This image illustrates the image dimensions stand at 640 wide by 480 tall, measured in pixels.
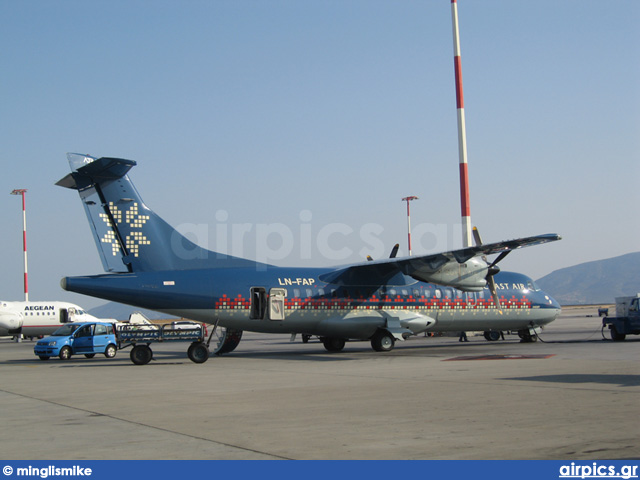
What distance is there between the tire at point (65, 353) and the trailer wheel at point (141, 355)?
242 inches

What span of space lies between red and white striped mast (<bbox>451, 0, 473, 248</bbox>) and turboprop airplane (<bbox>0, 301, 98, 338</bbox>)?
92.7 feet

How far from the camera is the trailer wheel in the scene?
22719 millimetres

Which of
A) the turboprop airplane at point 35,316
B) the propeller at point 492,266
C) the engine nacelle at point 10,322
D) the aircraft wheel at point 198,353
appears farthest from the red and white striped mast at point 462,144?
the engine nacelle at point 10,322

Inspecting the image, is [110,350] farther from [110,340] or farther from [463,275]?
[463,275]

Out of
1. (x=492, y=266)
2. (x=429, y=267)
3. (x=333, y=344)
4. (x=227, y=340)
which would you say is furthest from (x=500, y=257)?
(x=227, y=340)

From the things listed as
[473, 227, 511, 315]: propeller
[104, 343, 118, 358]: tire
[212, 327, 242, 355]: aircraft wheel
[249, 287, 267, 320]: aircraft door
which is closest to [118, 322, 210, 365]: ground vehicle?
[249, 287, 267, 320]: aircraft door

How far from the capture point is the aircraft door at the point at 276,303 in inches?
993

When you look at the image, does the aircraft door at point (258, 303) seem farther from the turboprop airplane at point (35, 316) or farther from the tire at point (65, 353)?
the turboprop airplane at point (35, 316)

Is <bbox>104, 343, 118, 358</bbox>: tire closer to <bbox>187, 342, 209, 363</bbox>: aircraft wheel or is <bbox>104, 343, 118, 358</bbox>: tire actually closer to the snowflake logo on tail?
the snowflake logo on tail

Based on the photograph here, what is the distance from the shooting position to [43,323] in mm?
47094

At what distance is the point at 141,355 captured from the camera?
22.7 meters
